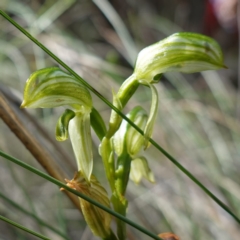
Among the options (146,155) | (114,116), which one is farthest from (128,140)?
(146,155)

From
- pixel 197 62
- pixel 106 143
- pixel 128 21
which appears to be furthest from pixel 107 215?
pixel 128 21

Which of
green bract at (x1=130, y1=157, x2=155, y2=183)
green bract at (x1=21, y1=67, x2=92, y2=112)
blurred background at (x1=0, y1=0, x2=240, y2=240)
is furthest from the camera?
blurred background at (x1=0, y1=0, x2=240, y2=240)

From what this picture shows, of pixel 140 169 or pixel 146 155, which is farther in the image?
pixel 146 155

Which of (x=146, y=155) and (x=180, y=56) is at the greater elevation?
(x=146, y=155)

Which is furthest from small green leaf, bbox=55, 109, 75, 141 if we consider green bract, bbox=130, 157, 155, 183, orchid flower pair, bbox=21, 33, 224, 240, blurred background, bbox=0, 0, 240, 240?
blurred background, bbox=0, 0, 240, 240

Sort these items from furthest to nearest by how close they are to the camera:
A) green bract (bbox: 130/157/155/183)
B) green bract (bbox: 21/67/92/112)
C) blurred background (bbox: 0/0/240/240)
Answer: blurred background (bbox: 0/0/240/240) → green bract (bbox: 130/157/155/183) → green bract (bbox: 21/67/92/112)

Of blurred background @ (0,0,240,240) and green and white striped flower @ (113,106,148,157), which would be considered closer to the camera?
green and white striped flower @ (113,106,148,157)

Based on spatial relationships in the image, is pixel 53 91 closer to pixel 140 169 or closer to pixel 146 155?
pixel 140 169

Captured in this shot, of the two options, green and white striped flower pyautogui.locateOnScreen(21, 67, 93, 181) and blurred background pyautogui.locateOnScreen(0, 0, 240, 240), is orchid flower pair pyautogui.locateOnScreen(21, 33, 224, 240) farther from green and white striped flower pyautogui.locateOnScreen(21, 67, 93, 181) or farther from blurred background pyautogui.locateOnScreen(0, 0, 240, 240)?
blurred background pyautogui.locateOnScreen(0, 0, 240, 240)
